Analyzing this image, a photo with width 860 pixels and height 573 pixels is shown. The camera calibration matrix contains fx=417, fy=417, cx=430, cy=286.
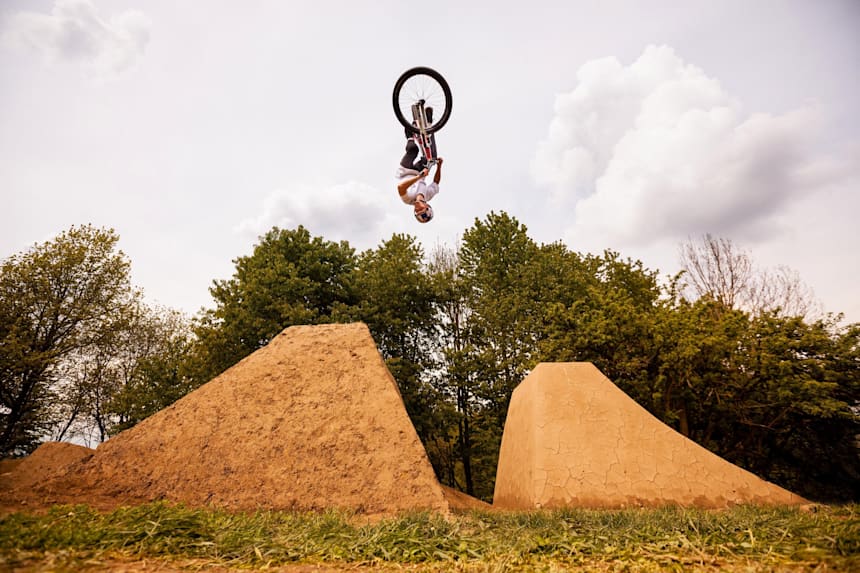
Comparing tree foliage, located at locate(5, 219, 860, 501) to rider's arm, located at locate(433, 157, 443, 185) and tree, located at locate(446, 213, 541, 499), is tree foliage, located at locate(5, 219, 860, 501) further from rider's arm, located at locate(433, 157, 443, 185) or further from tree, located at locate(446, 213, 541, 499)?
rider's arm, located at locate(433, 157, 443, 185)

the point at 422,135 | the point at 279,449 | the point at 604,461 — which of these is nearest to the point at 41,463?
the point at 279,449

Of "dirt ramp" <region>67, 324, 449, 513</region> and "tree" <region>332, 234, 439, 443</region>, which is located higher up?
"tree" <region>332, 234, 439, 443</region>

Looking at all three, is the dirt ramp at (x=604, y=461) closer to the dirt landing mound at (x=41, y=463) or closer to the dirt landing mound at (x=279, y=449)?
the dirt landing mound at (x=279, y=449)

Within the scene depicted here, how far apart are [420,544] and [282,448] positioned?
3.54 meters

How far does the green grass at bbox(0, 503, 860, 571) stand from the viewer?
2611 mm

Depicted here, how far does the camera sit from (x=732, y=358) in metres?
13.5

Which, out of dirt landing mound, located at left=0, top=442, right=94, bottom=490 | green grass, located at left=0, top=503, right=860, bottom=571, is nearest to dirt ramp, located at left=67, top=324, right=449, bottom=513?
green grass, located at left=0, top=503, right=860, bottom=571

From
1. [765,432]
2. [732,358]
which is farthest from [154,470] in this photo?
[765,432]

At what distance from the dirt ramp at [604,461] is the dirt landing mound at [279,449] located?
2363 mm

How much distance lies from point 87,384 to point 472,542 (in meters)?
23.6

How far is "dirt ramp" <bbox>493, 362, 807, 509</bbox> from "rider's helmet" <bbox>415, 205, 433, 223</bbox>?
377cm

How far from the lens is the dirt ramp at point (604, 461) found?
6.59 m

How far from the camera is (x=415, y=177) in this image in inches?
281

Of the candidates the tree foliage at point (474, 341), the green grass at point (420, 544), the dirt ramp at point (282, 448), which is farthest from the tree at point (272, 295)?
the green grass at point (420, 544)
